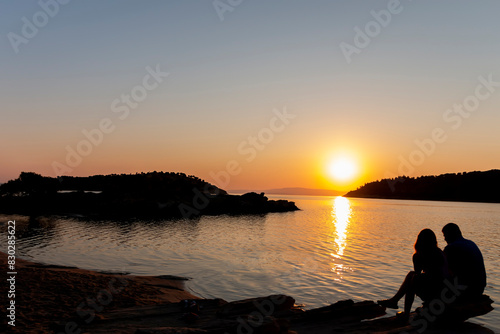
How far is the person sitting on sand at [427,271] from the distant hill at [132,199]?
69431 millimetres

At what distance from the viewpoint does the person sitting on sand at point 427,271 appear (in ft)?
29.7

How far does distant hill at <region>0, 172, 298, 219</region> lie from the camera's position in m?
82.4

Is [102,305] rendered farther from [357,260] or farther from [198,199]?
[198,199]

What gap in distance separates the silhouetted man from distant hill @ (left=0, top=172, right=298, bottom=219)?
70.2 metres

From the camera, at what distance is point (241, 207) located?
9681 centimetres

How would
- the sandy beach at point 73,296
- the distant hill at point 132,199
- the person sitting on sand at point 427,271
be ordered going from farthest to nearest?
the distant hill at point 132,199 → the sandy beach at point 73,296 → the person sitting on sand at point 427,271

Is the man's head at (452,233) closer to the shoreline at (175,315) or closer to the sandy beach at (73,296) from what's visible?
the shoreline at (175,315)

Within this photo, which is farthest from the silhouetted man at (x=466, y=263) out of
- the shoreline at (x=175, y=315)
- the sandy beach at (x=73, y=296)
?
the sandy beach at (x=73, y=296)

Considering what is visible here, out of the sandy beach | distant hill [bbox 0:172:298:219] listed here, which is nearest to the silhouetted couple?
the sandy beach

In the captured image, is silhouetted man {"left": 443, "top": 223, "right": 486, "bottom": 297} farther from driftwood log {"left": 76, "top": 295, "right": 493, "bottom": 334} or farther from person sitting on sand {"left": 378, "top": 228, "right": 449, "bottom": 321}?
driftwood log {"left": 76, "top": 295, "right": 493, "bottom": 334}

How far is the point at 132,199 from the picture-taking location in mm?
84875

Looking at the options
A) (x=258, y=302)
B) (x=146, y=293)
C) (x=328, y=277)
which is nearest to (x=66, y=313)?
(x=146, y=293)
